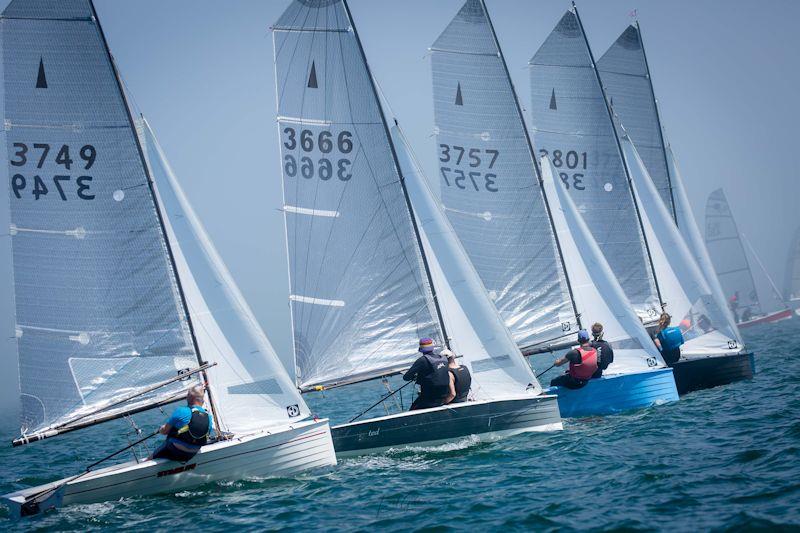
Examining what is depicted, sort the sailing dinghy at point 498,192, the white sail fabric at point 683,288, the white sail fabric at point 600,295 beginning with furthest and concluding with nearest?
the white sail fabric at point 683,288 → the sailing dinghy at point 498,192 → the white sail fabric at point 600,295

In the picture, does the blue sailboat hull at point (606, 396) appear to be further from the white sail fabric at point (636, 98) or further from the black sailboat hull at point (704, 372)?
the white sail fabric at point (636, 98)

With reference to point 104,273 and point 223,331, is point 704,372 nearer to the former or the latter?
point 223,331

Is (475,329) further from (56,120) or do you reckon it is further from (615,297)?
(56,120)

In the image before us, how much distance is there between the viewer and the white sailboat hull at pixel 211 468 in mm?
10617

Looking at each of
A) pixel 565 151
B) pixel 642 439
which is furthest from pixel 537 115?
pixel 642 439

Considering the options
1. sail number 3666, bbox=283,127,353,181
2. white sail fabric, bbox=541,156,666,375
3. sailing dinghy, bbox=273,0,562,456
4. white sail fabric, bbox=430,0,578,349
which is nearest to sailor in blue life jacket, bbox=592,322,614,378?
white sail fabric, bbox=541,156,666,375

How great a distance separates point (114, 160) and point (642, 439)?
27.6 ft

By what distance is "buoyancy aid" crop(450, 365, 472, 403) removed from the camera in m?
13.1

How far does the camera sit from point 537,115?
19.7 meters

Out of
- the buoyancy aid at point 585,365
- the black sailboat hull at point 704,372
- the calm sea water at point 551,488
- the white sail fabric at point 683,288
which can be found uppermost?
the white sail fabric at point 683,288

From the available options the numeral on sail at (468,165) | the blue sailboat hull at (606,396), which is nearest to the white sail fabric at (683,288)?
the blue sailboat hull at (606,396)

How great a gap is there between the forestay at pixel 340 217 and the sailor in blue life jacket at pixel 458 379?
931 millimetres

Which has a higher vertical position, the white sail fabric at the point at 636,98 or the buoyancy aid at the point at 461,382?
the white sail fabric at the point at 636,98

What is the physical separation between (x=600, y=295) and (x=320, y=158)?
18.5ft
